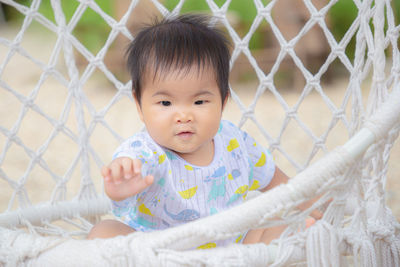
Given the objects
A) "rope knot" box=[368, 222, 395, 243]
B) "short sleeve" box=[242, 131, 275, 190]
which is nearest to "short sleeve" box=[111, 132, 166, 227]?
"short sleeve" box=[242, 131, 275, 190]

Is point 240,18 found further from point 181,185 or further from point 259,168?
point 181,185

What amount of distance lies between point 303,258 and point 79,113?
73cm

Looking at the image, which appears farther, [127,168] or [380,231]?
[380,231]

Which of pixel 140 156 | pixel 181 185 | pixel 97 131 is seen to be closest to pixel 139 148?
pixel 140 156

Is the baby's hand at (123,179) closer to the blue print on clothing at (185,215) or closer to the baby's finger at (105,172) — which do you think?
the baby's finger at (105,172)

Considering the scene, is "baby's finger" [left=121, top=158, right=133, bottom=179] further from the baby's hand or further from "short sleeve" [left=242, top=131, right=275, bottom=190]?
"short sleeve" [left=242, top=131, right=275, bottom=190]

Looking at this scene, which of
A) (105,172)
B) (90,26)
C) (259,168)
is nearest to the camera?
(105,172)

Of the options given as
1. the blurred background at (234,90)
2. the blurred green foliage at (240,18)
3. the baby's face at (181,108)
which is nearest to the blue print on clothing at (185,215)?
the baby's face at (181,108)

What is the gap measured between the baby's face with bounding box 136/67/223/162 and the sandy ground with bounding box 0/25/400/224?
0.41 meters

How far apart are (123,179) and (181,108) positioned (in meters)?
0.20

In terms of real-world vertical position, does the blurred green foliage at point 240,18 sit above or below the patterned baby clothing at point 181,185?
above

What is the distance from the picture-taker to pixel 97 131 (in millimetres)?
2689

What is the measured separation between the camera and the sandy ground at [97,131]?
1907mm

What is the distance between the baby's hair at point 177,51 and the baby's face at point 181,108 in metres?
0.02
